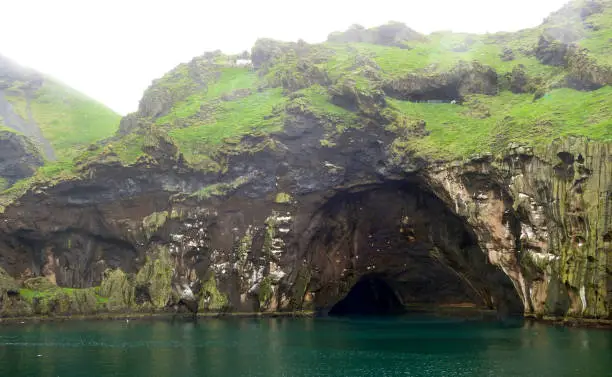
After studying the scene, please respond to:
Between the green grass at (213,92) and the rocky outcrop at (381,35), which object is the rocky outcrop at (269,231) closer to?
the green grass at (213,92)

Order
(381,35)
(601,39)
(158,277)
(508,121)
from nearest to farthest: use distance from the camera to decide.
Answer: (508,121) → (158,277) → (601,39) → (381,35)

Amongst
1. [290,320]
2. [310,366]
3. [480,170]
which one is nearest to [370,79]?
[480,170]

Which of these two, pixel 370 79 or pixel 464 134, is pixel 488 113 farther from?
pixel 370 79

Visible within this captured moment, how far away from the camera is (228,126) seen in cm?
9588

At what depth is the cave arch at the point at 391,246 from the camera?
80.5 m

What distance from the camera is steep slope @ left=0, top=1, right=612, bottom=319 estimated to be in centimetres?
7644

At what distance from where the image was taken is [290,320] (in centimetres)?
7556

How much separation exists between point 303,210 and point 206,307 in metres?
20.4

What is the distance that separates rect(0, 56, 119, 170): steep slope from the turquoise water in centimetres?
8364

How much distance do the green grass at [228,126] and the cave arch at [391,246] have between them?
17.9 metres

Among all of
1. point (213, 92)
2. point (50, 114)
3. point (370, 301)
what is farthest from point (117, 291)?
point (50, 114)

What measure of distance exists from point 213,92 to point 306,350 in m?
81.4

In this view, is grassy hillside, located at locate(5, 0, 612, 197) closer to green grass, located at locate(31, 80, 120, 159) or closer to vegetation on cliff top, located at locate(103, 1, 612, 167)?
vegetation on cliff top, located at locate(103, 1, 612, 167)

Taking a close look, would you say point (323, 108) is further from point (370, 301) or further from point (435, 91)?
point (370, 301)
